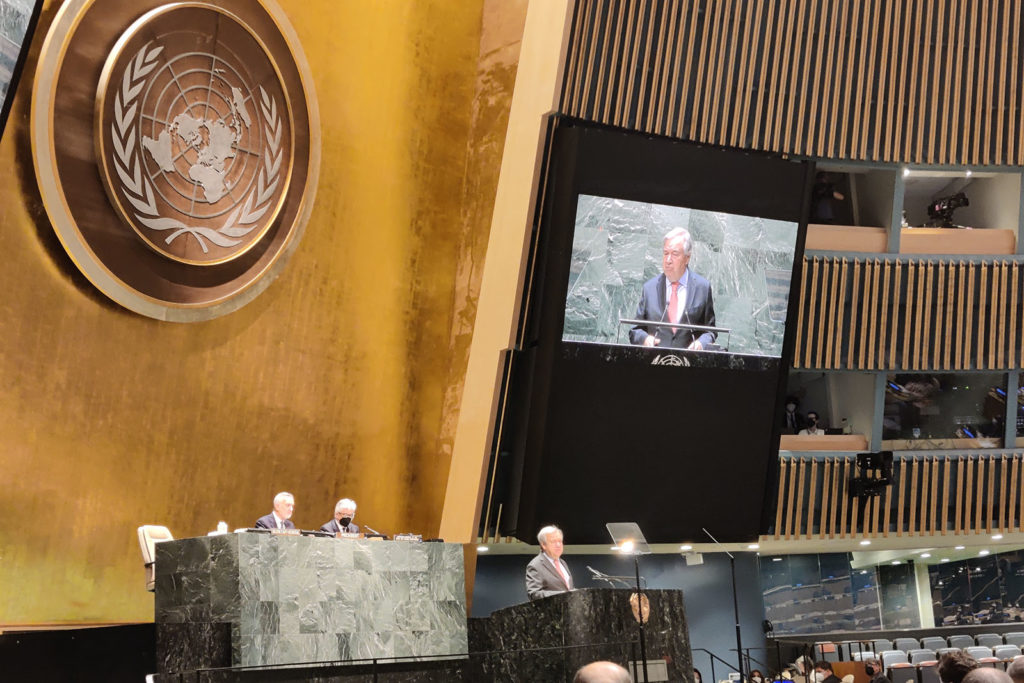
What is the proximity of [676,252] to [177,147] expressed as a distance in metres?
4.60

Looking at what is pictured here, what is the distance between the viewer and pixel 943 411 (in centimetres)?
1236

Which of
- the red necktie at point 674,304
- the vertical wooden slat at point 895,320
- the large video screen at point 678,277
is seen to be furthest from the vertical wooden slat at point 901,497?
the red necktie at point 674,304

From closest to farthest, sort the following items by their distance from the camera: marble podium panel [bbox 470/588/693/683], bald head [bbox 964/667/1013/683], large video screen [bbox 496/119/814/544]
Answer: bald head [bbox 964/667/1013/683]
marble podium panel [bbox 470/588/693/683]
large video screen [bbox 496/119/814/544]

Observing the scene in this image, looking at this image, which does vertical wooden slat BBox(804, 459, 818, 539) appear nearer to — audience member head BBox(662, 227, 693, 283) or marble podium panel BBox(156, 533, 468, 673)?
audience member head BBox(662, 227, 693, 283)


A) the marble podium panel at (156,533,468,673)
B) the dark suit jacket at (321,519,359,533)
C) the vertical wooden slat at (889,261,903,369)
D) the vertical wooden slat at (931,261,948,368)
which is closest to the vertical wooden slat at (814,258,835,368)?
the vertical wooden slat at (889,261,903,369)

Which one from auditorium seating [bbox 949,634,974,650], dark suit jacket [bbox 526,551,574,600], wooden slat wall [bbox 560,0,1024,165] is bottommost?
auditorium seating [bbox 949,634,974,650]

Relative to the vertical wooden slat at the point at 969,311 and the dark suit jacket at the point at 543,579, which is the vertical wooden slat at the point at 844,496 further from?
the dark suit jacket at the point at 543,579

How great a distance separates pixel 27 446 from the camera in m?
6.32

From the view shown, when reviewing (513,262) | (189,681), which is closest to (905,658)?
(513,262)

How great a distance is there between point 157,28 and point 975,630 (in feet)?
37.3

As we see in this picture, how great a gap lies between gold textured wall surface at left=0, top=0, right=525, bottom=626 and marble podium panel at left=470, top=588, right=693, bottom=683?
2.72 metres

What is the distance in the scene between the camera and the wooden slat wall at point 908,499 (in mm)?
11125

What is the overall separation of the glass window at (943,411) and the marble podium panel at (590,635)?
7190 millimetres

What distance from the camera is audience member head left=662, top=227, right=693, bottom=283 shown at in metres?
9.59
